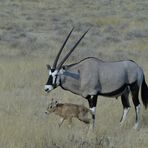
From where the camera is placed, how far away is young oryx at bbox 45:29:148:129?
36.0 ft

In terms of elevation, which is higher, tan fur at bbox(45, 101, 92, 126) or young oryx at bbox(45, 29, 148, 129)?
young oryx at bbox(45, 29, 148, 129)

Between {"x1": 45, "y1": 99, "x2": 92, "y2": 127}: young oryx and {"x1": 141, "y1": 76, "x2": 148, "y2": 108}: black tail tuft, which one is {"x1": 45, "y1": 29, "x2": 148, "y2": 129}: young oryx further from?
{"x1": 141, "y1": 76, "x2": 148, "y2": 108}: black tail tuft

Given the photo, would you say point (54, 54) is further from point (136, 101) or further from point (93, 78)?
point (93, 78)

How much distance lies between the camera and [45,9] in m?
46.7

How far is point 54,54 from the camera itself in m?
24.7

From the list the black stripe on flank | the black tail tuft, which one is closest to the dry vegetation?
the black tail tuft

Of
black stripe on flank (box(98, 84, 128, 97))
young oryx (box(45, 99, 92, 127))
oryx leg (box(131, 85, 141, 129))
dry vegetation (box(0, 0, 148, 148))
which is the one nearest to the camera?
dry vegetation (box(0, 0, 148, 148))

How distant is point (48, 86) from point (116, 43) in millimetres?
19101

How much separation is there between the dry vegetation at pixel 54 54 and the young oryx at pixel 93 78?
656 mm

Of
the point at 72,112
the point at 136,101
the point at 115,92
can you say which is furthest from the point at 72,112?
the point at 136,101

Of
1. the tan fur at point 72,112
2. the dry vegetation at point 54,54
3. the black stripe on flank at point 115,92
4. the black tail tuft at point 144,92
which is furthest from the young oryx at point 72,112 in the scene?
the black tail tuft at point 144,92

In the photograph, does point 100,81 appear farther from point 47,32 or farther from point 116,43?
point 47,32

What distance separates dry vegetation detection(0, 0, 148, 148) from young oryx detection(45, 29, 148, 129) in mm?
656

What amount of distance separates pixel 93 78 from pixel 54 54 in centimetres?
1378
